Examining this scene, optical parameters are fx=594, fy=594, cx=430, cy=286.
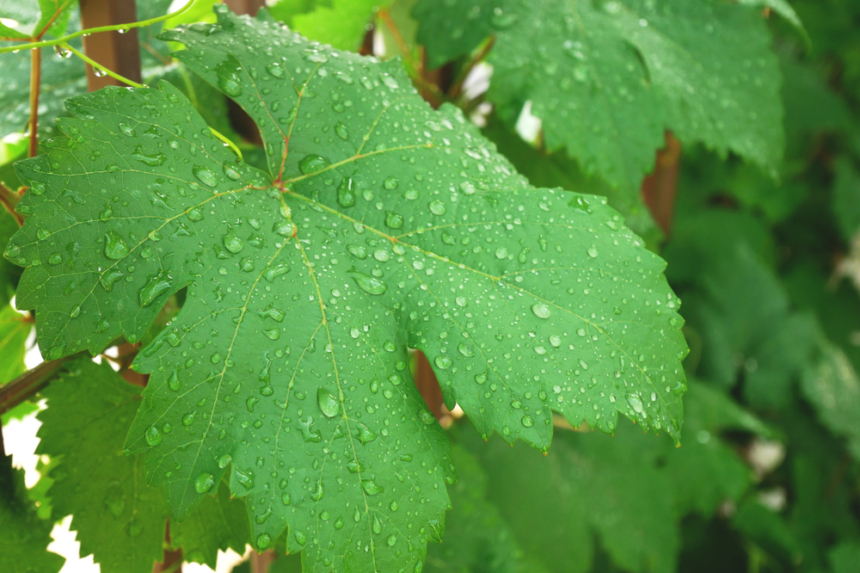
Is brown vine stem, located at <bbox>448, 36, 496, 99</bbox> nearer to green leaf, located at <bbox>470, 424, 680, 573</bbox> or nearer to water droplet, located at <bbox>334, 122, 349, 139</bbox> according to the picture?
water droplet, located at <bbox>334, 122, 349, 139</bbox>

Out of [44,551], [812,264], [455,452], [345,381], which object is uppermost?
[345,381]

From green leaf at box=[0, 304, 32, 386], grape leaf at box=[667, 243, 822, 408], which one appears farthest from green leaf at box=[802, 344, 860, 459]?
green leaf at box=[0, 304, 32, 386]

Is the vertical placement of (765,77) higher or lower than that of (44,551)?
higher

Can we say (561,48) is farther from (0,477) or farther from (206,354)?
(0,477)

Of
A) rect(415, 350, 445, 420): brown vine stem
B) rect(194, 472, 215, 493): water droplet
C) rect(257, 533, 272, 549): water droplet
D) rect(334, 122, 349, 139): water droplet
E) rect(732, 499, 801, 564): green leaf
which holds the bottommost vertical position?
rect(732, 499, 801, 564): green leaf

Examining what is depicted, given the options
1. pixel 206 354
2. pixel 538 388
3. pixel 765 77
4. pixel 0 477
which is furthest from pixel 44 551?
pixel 765 77

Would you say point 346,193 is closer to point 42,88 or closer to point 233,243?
point 233,243

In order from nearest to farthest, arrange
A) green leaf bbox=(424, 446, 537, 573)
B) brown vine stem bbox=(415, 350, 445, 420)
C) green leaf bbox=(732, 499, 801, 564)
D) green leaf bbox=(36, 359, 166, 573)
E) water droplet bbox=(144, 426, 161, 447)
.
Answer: water droplet bbox=(144, 426, 161, 447), green leaf bbox=(36, 359, 166, 573), green leaf bbox=(424, 446, 537, 573), brown vine stem bbox=(415, 350, 445, 420), green leaf bbox=(732, 499, 801, 564)

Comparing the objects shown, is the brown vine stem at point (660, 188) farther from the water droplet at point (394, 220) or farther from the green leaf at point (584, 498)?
the water droplet at point (394, 220)
